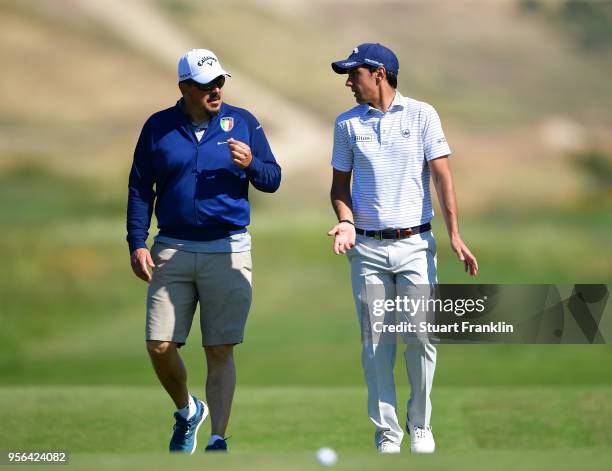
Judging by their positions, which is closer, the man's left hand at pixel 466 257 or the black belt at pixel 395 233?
the man's left hand at pixel 466 257

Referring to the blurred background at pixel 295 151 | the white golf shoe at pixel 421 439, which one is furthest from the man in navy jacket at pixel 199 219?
the blurred background at pixel 295 151

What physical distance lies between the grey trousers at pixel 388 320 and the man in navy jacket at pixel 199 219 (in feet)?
2.11

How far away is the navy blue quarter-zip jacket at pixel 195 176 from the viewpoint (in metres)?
6.21

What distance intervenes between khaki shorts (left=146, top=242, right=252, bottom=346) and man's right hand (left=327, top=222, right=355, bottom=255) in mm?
626

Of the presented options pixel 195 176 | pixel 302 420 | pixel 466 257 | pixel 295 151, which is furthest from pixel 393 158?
pixel 295 151

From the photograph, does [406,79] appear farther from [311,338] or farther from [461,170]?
[311,338]

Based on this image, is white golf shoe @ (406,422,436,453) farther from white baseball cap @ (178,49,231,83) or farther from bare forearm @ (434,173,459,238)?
white baseball cap @ (178,49,231,83)

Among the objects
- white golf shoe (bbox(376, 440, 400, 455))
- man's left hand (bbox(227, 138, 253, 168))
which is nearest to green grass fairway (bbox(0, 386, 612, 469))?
white golf shoe (bbox(376, 440, 400, 455))

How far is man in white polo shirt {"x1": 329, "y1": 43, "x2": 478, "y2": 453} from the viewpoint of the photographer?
6.14 meters

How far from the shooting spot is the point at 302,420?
8.03 m

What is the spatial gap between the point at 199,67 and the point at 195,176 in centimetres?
56

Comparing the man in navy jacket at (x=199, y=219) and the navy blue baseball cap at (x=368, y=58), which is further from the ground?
the navy blue baseball cap at (x=368, y=58)

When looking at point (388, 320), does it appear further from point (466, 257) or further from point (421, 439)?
point (421, 439)

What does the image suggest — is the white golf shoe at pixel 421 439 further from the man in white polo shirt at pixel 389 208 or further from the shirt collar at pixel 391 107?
the shirt collar at pixel 391 107
